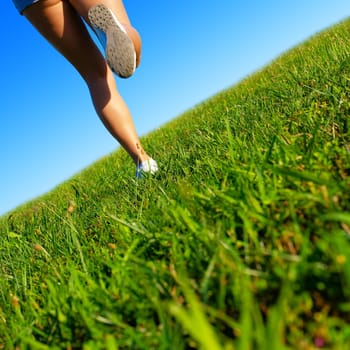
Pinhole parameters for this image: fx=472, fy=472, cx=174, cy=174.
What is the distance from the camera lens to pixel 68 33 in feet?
10.2

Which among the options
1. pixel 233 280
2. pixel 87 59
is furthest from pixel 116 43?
pixel 233 280

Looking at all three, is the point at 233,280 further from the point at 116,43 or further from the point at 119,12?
the point at 119,12

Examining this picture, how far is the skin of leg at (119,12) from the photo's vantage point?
9.18ft

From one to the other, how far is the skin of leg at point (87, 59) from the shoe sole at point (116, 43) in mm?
381

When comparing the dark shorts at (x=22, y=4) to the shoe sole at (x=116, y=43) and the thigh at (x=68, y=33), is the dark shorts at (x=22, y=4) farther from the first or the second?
the shoe sole at (x=116, y=43)

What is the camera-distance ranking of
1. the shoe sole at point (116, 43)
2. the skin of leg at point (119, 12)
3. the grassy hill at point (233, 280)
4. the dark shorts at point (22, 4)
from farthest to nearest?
the dark shorts at point (22, 4), the skin of leg at point (119, 12), the shoe sole at point (116, 43), the grassy hill at point (233, 280)

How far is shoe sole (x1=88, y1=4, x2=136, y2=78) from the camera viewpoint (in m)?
2.67

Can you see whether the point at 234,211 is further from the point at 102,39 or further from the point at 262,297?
the point at 102,39

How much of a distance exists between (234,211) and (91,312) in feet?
1.29

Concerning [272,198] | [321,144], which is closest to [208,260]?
[272,198]

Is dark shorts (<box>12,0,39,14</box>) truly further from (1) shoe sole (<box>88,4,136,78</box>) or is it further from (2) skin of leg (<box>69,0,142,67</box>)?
(1) shoe sole (<box>88,4,136,78</box>)

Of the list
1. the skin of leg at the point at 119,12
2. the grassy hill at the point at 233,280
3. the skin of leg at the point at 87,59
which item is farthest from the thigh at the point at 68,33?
the grassy hill at the point at 233,280

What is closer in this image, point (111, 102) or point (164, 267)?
point (164, 267)

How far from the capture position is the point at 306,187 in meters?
1.07
